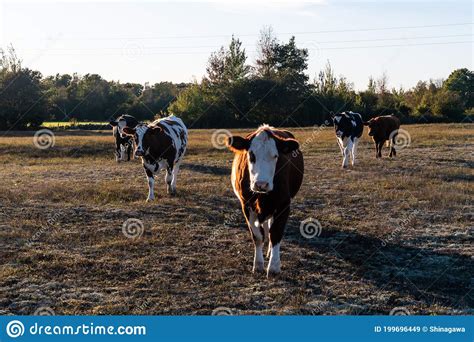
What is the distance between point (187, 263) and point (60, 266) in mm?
1781

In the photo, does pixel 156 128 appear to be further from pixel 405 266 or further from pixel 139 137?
pixel 405 266

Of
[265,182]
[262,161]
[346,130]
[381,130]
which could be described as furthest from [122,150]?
[265,182]

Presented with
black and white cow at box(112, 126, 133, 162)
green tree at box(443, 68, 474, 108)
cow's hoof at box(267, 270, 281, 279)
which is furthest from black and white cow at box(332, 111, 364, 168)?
green tree at box(443, 68, 474, 108)

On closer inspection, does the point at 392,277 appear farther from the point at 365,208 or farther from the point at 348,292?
the point at 365,208

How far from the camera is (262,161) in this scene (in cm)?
613

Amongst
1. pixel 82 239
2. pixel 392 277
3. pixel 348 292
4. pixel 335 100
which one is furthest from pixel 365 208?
pixel 335 100

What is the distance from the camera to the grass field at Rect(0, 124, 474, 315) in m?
5.88

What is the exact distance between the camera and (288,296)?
5961 millimetres

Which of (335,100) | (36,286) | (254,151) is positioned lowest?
(36,286)

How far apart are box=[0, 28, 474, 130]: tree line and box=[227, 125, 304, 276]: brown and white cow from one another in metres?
40.3

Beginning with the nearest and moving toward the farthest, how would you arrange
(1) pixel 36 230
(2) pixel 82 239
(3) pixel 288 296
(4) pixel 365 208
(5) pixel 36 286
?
(3) pixel 288 296
(5) pixel 36 286
(2) pixel 82 239
(1) pixel 36 230
(4) pixel 365 208

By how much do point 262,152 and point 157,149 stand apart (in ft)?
21.5

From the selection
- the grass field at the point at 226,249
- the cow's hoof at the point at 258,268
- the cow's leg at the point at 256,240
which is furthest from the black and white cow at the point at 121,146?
the cow's hoof at the point at 258,268

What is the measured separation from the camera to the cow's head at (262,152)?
5.98 m
